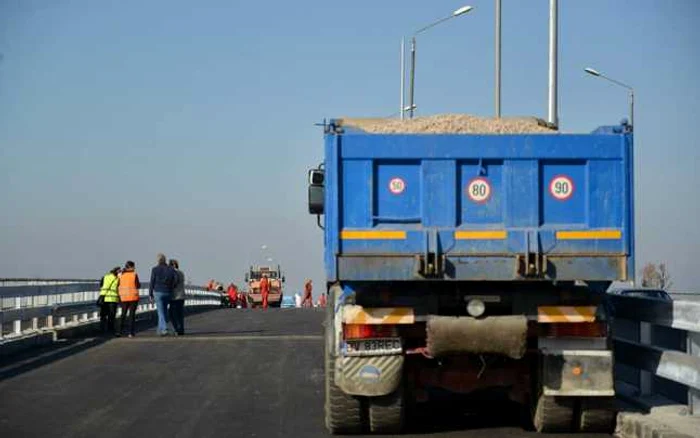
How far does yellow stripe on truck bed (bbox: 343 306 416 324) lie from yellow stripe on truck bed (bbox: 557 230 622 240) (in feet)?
4.87

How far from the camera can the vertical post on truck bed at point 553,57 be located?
21453 millimetres

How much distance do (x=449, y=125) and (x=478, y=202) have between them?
1003 millimetres

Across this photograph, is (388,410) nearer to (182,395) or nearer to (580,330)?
(580,330)

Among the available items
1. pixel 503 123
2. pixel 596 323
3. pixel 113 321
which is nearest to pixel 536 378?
pixel 596 323

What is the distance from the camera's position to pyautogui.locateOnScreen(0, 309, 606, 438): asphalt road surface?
10.4 m

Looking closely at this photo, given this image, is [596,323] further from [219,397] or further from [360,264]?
[219,397]

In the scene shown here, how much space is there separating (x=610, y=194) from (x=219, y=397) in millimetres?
5418

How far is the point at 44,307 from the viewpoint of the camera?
2091 cm

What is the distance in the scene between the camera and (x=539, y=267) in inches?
364

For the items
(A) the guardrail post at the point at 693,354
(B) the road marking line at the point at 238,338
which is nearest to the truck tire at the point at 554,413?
(A) the guardrail post at the point at 693,354

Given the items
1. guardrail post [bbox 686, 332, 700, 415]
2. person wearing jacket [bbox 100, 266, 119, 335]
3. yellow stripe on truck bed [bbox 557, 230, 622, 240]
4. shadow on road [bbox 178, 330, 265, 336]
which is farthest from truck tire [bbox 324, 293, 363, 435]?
person wearing jacket [bbox 100, 266, 119, 335]

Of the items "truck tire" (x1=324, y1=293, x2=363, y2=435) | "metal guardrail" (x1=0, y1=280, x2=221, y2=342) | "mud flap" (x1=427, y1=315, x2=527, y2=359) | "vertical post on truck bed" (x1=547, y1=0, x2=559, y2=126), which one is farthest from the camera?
"vertical post on truck bed" (x1=547, y1=0, x2=559, y2=126)

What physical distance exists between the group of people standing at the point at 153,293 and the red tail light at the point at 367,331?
13.6 meters

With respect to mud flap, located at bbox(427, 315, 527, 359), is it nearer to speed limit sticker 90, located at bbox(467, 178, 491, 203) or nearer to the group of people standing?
speed limit sticker 90, located at bbox(467, 178, 491, 203)
